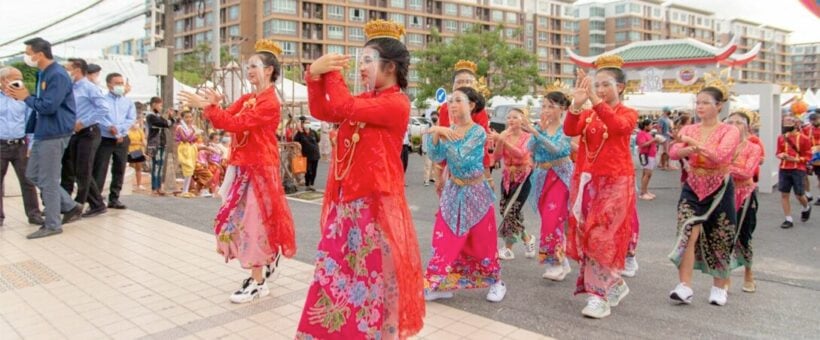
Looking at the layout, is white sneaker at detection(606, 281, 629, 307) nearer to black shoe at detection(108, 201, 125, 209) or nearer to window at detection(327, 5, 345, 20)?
black shoe at detection(108, 201, 125, 209)

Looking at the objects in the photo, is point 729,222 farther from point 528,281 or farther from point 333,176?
point 333,176

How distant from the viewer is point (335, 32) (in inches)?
2677

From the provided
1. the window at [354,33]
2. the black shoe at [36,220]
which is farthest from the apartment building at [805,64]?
the black shoe at [36,220]

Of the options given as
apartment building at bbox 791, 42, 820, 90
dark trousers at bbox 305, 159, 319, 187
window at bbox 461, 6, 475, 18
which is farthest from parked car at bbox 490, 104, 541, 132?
apartment building at bbox 791, 42, 820, 90

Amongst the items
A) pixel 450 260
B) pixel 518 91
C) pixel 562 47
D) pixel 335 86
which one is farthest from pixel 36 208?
pixel 562 47

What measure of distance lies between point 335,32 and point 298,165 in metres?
57.6

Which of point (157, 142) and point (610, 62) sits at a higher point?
point (610, 62)

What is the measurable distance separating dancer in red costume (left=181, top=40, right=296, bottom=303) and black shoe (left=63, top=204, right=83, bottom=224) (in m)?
3.89

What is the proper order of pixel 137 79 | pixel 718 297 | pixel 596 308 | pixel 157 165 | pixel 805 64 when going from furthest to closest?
pixel 805 64
pixel 137 79
pixel 157 165
pixel 718 297
pixel 596 308

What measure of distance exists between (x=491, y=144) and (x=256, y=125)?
7.91ft

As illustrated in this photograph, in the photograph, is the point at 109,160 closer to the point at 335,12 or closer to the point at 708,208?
the point at 708,208

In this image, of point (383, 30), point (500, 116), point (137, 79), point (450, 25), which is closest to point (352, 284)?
Answer: point (383, 30)

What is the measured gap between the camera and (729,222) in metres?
4.83

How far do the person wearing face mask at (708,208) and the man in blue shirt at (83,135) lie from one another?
6.67 metres
